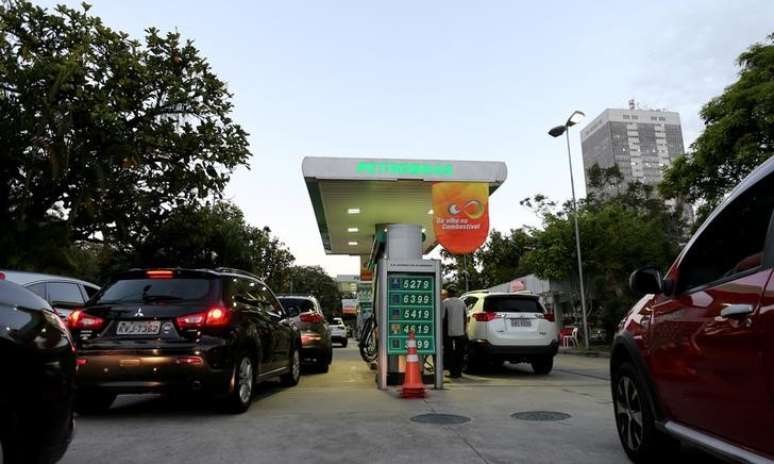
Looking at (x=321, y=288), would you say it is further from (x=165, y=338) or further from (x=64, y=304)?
(x=165, y=338)

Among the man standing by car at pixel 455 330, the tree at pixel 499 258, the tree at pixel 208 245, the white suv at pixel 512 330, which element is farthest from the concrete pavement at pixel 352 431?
the tree at pixel 499 258

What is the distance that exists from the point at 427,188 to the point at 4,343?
1283cm

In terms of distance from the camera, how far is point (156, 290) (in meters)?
6.22

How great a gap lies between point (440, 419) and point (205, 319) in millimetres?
2640

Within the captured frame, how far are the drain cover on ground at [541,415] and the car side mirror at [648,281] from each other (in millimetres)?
2671

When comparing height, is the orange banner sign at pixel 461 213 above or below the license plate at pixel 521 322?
above

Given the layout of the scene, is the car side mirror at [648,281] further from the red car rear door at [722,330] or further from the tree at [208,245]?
the tree at [208,245]

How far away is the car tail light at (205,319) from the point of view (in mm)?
5934

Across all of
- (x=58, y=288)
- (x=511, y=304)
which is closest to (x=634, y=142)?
(x=511, y=304)

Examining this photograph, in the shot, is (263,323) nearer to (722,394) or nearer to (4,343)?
(4,343)

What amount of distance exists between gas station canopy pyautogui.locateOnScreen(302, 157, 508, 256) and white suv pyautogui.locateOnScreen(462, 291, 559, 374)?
2.12m

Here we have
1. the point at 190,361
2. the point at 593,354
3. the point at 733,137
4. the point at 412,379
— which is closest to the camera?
the point at 190,361

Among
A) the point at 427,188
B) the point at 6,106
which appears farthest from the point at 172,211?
the point at 427,188

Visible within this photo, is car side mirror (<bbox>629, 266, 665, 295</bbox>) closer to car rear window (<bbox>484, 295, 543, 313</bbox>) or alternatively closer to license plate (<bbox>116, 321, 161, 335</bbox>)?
license plate (<bbox>116, 321, 161, 335</bbox>)
